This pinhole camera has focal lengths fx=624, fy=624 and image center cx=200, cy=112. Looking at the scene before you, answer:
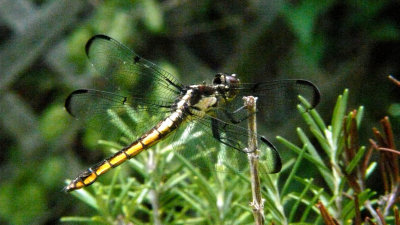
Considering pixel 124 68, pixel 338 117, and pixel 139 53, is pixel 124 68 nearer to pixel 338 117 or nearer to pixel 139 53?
pixel 338 117

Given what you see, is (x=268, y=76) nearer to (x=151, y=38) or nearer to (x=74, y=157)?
(x=151, y=38)

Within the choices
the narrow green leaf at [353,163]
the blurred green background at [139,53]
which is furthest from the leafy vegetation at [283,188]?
the blurred green background at [139,53]

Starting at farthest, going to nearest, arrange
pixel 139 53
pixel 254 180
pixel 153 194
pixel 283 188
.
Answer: pixel 139 53 → pixel 153 194 → pixel 283 188 → pixel 254 180

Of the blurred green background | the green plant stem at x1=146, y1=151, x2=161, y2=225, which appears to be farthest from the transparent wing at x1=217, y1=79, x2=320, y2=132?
the blurred green background

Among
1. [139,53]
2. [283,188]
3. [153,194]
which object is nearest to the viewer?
[283,188]

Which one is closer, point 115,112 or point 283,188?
point 283,188

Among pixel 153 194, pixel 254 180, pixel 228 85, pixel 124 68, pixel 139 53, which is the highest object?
pixel 139 53

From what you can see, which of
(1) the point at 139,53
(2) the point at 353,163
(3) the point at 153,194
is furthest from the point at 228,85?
(1) the point at 139,53
